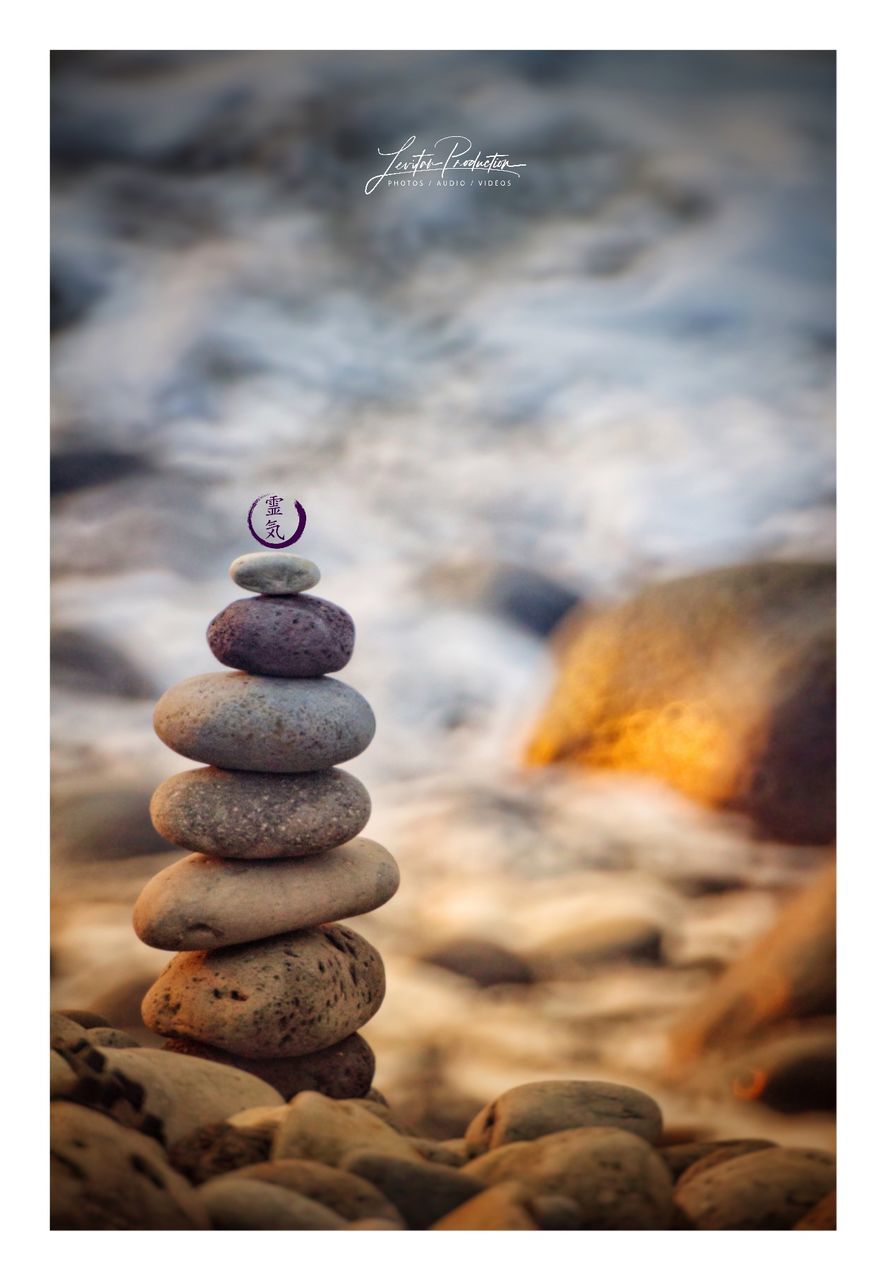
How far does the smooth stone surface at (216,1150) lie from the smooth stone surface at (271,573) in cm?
121

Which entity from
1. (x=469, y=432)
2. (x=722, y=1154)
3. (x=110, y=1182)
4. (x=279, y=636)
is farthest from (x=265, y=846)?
(x=722, y=1154)

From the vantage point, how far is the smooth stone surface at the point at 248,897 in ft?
7.83

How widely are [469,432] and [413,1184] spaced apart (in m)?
1.75

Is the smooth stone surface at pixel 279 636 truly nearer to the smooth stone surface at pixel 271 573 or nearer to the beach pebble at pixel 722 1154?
the smooth stone surface at pixel 271 573

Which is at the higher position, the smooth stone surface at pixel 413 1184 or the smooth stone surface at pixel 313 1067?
the smooth stone surface at pixel 313 1067

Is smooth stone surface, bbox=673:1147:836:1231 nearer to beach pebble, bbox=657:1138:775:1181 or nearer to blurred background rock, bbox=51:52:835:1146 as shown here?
beach pebble, bbox=657:1138:775:1181

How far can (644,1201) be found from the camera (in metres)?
2.07

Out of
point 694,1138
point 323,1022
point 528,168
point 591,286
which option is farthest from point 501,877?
point 528,168

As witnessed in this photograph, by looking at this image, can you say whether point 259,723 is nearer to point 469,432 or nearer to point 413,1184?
point 469,432

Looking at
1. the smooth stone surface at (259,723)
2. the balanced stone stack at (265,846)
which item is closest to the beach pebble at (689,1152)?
the balanced stone stack at (265,846)

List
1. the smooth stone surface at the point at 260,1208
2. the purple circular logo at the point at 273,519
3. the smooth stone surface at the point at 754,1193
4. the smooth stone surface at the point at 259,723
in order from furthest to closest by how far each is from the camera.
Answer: the purple circular logo at the point at 273,519, the smooth stone surface at the point at 259,723, the smooth stone surface at the point at 754,1193, the smooth stone surface at the point at 260,1208

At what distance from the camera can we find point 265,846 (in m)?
2.42

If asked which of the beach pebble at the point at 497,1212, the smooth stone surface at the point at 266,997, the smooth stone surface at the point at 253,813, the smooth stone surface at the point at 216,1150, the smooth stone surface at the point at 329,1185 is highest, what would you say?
the smooth stone surface at the point at 253,813

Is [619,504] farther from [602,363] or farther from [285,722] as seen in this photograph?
[285,722]
